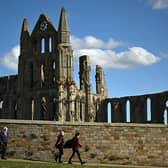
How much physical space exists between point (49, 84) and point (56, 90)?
2341 mm

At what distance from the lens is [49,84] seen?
2319 inches

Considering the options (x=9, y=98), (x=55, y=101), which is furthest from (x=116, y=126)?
(x=9, y=98)

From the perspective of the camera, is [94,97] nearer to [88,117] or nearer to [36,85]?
[88,117]

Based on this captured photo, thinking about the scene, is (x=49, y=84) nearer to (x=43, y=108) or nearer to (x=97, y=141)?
(x=43, y=108)

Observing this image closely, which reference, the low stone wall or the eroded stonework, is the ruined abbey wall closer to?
the eroded stonework

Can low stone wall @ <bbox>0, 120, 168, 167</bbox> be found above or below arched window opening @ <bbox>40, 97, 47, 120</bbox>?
below

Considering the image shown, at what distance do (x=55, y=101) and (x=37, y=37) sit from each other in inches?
406

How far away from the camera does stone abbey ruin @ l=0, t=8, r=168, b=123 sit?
56.9 metres

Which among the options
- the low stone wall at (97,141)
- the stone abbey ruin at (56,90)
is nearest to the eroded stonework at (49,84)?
the stone abbey ruin at (56,90)

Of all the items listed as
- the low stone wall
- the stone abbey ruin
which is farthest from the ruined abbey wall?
the low stone wall

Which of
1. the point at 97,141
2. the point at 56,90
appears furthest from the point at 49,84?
the point at 97,141

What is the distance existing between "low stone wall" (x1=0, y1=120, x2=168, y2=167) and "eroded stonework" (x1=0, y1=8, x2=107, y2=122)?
90.7ft

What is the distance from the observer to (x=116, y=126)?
27.3 m

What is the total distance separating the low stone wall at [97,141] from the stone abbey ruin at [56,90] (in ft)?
91.8
